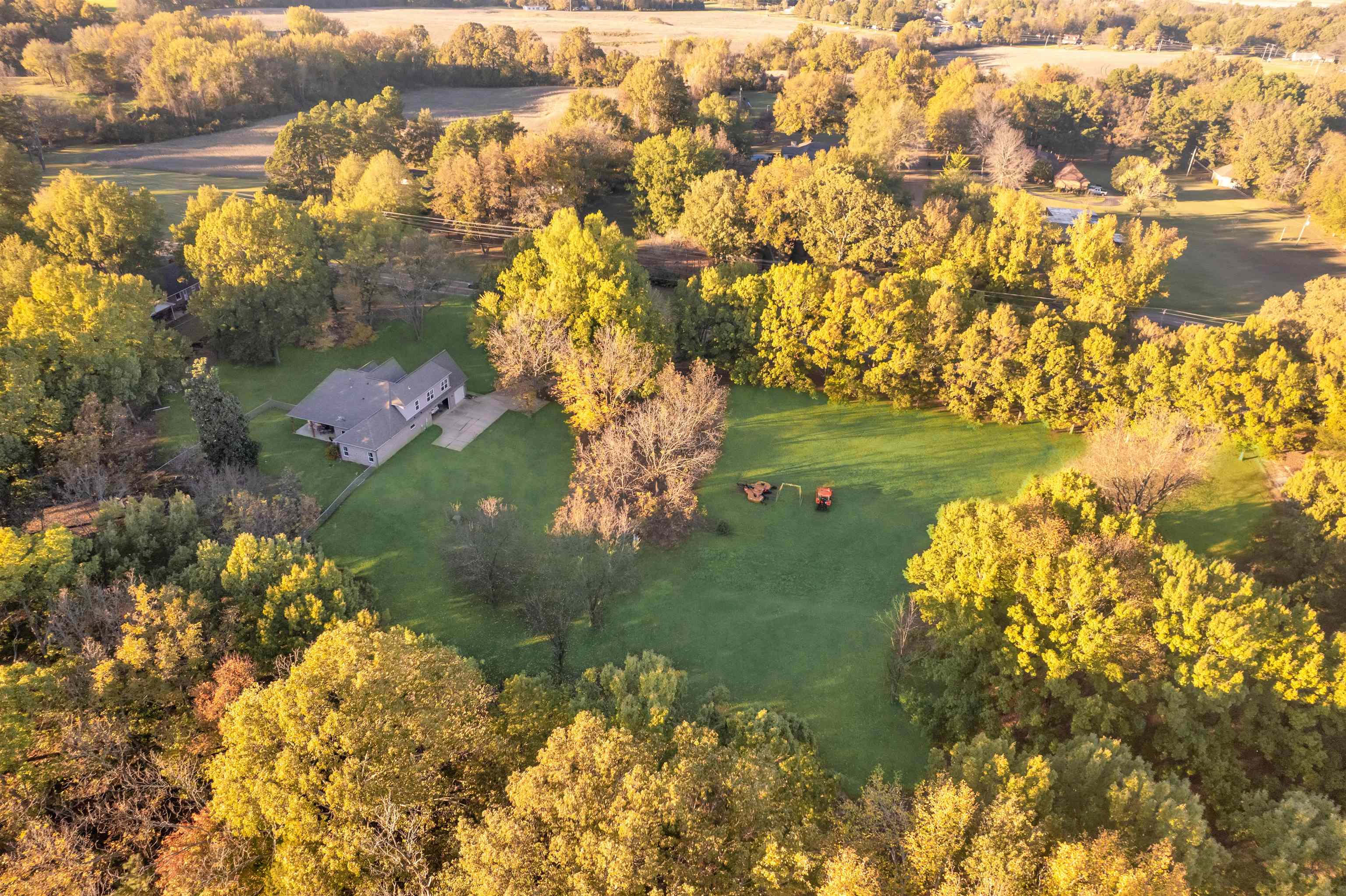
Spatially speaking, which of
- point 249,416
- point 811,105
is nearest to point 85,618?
point 249,416

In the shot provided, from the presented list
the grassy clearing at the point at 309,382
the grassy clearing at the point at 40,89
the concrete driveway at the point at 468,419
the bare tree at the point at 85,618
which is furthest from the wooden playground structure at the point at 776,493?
the grassy clearing at the point at 40,89

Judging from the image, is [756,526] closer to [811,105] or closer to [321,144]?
[321,144]

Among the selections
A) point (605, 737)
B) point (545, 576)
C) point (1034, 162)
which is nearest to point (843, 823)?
point (605, 737)

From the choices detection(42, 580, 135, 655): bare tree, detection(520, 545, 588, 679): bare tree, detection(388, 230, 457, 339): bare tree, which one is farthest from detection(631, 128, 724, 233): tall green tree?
detection(42, 580, 135, 655): bare tree

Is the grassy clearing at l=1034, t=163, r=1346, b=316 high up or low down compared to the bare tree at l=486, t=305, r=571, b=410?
up

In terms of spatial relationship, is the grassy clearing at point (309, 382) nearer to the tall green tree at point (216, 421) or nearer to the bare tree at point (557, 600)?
the tall green tree at point (216, 421)

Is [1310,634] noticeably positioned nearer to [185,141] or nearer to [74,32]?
[185,141]

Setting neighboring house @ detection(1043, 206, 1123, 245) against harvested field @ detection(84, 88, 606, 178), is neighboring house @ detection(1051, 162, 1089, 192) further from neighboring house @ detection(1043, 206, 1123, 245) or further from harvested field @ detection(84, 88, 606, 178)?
harvested field @ detection(84, 88, 606, 178)
